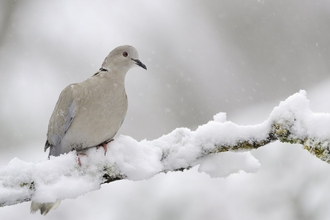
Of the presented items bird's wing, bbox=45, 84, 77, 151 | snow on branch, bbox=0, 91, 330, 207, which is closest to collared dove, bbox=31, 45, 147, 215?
bird's wing, bbox=45, 84, 77, 151

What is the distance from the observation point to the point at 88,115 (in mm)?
2959

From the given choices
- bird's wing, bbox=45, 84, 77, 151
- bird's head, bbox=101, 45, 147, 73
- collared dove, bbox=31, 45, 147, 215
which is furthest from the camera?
bird's head, bbox=101, 45, 147, 73

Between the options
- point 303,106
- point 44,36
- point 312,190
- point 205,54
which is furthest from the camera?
point 205,54

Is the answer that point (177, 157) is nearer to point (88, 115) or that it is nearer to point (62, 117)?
point (88, 115)

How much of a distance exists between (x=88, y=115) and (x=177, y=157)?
3.54 feet

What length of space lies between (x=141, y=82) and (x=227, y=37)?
1523 mm

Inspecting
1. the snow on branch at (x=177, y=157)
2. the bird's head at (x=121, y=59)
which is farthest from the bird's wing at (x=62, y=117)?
the snow on branch at (x=177, y=157)

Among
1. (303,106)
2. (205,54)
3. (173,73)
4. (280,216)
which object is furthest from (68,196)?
(205,54)

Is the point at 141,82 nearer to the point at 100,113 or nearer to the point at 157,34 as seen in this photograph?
the point at 157,34

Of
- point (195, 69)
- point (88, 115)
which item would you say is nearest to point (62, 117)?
point (88, 115)

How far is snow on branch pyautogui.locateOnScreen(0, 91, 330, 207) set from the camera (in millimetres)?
1822

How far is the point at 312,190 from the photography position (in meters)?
3.52

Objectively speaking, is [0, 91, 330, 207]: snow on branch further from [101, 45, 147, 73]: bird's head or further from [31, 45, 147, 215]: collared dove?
[101, 45, 147, 73]: bird's head

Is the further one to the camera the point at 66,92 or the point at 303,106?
the point at 66,92
